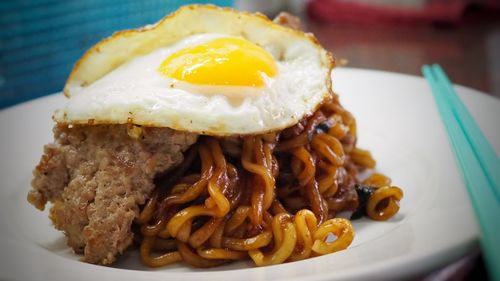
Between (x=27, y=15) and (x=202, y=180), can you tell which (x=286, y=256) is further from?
(x=27, y=15)

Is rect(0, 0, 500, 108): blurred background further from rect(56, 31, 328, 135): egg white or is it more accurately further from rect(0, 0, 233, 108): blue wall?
rect(56, 31, 328, 135): egg white

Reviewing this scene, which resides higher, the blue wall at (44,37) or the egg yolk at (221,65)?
the egg yolk at (221,65)

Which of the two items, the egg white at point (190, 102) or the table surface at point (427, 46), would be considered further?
the table surface at point (427, 46)

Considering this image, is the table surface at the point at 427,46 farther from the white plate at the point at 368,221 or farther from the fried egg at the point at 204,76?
the fried egg at the point at 204,76

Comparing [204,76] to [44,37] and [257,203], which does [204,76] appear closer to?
[257,203]

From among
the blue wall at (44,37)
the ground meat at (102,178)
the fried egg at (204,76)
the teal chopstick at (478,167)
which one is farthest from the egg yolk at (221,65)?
the blue wall at (44,37)

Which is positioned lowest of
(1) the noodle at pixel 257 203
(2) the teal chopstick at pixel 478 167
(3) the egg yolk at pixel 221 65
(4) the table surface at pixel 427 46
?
(4) the table surface at pixel 427 46

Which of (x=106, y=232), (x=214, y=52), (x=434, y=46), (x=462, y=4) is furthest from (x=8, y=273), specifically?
(x=462, y=4)
